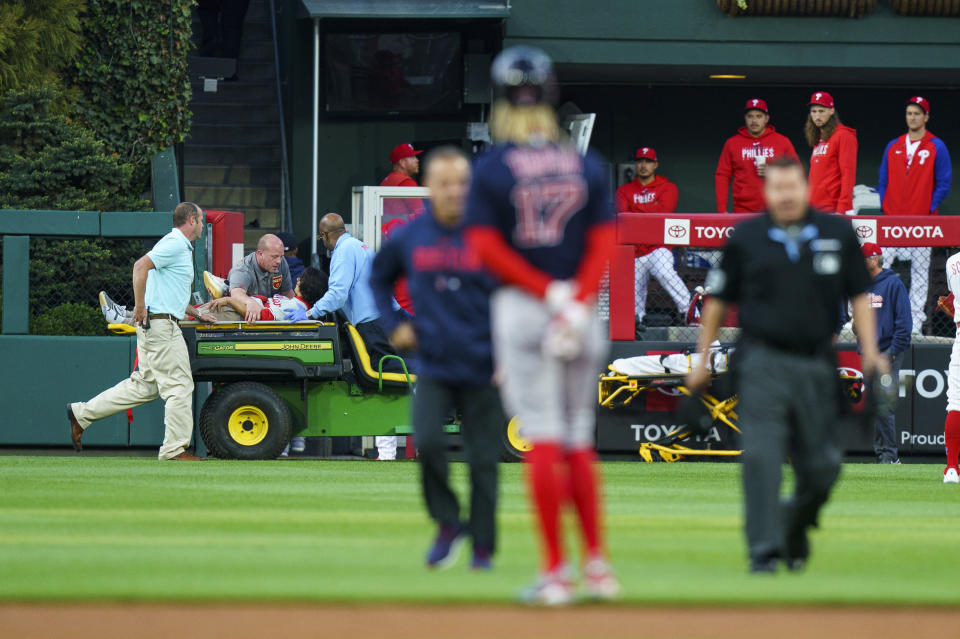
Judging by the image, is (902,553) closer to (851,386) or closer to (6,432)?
(851,386)

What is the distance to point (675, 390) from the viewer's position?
51.2 feet

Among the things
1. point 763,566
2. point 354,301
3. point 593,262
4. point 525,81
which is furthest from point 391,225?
point 593,262

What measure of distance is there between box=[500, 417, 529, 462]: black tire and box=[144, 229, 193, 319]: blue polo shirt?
326 cm

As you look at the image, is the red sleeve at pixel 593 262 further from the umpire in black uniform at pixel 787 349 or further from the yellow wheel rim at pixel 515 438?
the yellow wheel rim at pixel 515 438

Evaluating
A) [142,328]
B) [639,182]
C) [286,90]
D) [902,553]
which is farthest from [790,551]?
[286,90]

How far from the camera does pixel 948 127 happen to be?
22.7 m

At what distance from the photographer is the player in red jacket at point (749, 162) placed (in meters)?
18.2

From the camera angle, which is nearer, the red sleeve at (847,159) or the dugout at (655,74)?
the red sleeve at (847,159)

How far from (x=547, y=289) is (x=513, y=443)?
376 inches

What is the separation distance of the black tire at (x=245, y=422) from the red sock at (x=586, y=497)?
929 cm

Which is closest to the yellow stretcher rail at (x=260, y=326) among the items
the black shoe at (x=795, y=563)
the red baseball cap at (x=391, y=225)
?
the red baseball cap at (x=391, y=225)

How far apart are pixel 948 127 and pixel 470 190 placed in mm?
18244

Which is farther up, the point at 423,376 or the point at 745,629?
the point at 423,376

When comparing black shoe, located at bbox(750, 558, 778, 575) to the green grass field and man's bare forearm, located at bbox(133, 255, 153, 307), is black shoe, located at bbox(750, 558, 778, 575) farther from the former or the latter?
man's bare forearm, located at bbox(133, 255, 153, 307)
